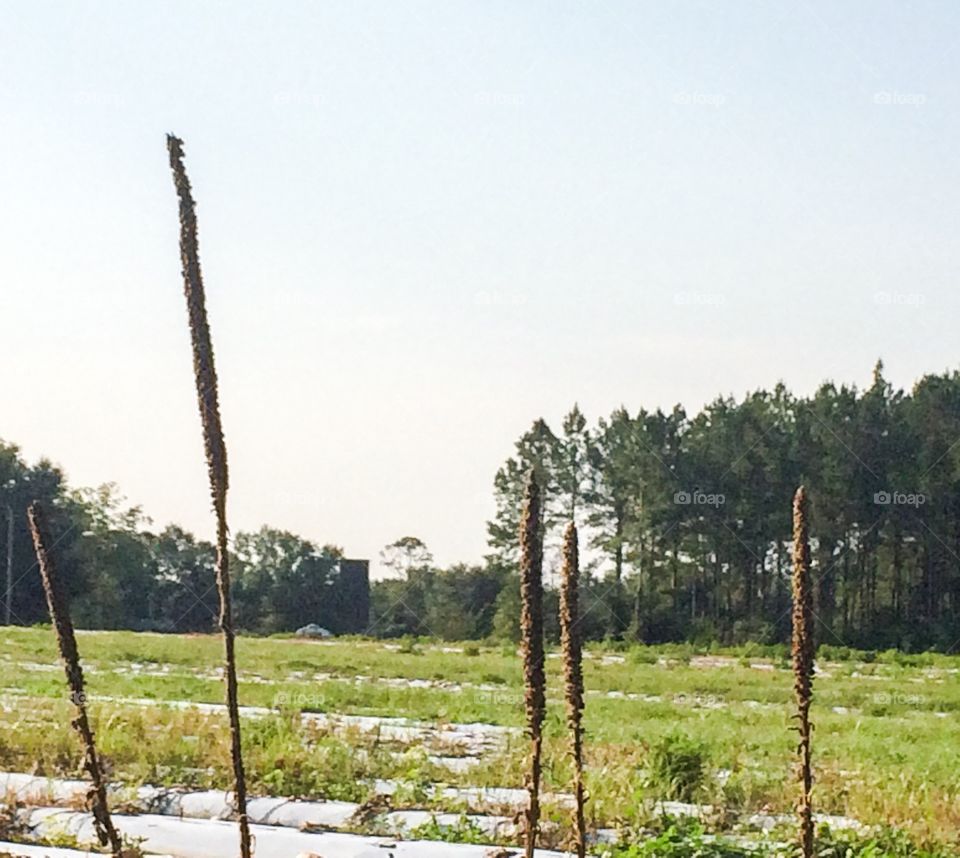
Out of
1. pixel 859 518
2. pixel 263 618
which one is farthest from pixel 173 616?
pixel 859 518

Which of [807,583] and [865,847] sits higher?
[807,583]

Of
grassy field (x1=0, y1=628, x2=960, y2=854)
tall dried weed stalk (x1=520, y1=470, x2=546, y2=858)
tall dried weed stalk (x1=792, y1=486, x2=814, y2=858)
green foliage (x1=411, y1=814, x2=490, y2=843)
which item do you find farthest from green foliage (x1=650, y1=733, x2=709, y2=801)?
tall dried weed stalk (x1=520, y1=470, x2=546, y2=858)

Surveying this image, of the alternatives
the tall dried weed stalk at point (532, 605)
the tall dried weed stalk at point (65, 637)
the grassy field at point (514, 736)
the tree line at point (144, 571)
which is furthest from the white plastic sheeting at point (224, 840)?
the tree line at point (144, 571)

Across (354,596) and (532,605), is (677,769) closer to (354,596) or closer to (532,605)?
(532,605)

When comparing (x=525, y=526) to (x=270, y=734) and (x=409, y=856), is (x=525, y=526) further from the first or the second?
(x=270, y=734)

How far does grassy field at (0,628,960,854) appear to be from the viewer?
603cm

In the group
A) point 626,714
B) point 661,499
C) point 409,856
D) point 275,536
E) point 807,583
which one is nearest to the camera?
point 807,583

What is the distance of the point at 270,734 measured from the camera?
7.22m

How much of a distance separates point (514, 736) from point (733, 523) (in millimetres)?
23765

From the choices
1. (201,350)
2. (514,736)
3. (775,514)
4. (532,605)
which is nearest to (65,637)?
(201,350)

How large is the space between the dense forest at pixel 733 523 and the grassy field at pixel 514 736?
10634 mm

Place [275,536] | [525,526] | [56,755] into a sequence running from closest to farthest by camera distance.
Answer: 1. [525,526]
2. [56,755]
3. [275,536]

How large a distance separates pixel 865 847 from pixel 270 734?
11.6 feet

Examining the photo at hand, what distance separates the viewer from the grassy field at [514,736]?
19.8ft
